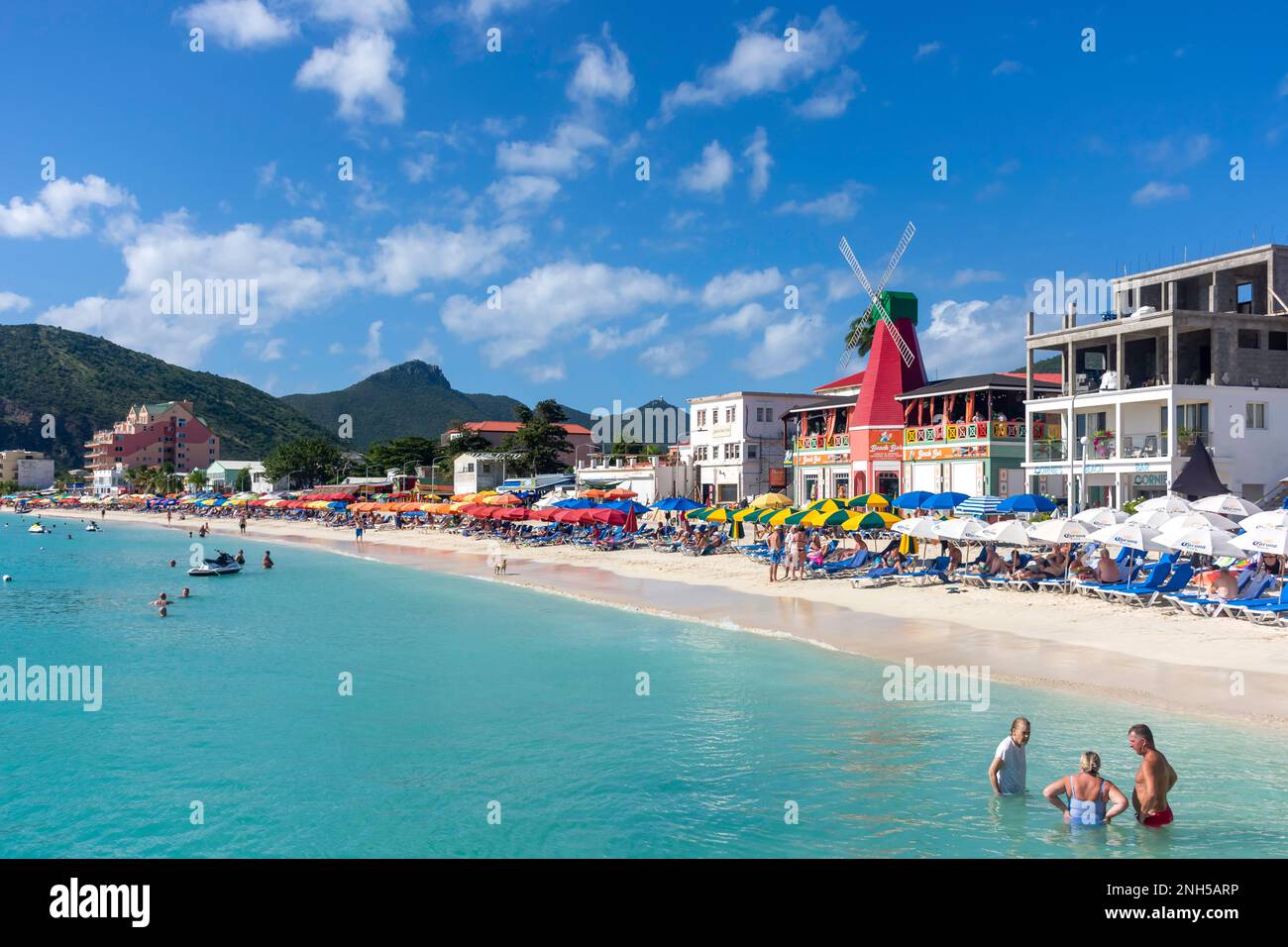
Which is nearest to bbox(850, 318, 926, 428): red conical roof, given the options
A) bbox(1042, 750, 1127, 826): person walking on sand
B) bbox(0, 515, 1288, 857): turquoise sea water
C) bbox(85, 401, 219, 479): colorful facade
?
bbox(0, 515, 1288, 857): turquoise sea water

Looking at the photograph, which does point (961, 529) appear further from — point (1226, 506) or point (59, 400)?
point (59, 400)

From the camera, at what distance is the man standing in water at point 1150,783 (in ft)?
29.8

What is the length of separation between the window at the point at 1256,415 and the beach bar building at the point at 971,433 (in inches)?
276

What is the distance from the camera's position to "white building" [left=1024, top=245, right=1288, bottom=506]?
31.9 metres

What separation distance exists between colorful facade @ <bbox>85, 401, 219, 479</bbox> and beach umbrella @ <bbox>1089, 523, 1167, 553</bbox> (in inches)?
6600

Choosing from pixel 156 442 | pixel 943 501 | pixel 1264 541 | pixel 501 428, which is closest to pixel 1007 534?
pixel 1264 541

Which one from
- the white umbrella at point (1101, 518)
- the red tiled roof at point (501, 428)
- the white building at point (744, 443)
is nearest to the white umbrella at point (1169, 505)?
the white umbrella at point (1101, 518)

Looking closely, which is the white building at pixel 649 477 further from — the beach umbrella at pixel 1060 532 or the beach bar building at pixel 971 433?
the beach umbrella at pixel 1060 532

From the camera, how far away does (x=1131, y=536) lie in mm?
21141

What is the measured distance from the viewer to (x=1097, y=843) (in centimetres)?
939

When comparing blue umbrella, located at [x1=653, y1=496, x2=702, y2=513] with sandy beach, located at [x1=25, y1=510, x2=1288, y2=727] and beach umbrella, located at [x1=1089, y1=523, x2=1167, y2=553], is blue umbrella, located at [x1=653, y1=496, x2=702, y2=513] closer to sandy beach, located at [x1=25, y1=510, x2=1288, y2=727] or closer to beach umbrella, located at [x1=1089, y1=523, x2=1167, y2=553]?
sandy beach, located at [x1=25, y1=510, x2=1288, y2=727]

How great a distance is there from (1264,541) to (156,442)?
579 ft

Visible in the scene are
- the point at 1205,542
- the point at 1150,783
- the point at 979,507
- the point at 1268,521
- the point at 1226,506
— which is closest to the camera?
the point at 1150,783

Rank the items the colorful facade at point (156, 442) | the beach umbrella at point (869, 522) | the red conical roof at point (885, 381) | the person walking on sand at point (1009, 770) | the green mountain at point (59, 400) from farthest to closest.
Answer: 1. the green mountain at point (59, 400)
2. the colorful facade at point (156, 442)
3. the red conical roof at point (885, 381)
4. the beach umbrella at point (869, 522)
5. the person walking on sand at point (1009, 770)
